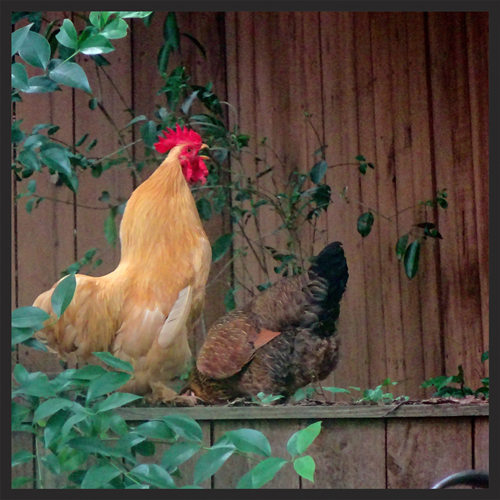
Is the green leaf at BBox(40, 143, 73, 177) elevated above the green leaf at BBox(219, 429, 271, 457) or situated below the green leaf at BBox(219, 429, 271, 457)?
above

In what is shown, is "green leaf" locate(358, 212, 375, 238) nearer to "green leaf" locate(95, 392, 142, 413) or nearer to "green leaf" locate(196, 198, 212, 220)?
"green leaf" locate(196, 198, 212, 220)

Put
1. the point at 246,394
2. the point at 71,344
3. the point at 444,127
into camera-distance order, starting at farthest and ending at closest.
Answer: the point at 444,127
the point at 246,394
the point at 71,344

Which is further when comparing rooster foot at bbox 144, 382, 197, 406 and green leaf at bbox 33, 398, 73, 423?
rooster foot at bbox 144, 382, 197, 406

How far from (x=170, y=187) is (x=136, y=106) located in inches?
26.8

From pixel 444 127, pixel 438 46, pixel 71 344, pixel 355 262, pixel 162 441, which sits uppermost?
pixel 438 46

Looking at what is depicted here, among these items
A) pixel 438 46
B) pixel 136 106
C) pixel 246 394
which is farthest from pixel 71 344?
pixel 438 46

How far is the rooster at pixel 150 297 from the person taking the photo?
6.50 feet

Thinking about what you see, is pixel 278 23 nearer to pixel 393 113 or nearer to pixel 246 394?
pixel 393 113

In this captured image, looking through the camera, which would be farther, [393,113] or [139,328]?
[393,113]

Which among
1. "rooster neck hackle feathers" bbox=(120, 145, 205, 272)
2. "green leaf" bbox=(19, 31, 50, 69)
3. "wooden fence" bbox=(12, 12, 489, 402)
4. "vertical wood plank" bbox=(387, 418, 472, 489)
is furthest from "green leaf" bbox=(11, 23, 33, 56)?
"vertical wood plank" bbox=(387, 418, 472, 489)

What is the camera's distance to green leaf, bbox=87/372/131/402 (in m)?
1.59

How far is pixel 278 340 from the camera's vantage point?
2.20 metres

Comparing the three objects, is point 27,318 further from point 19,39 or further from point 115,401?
point 19,39

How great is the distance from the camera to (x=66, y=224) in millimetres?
2584
